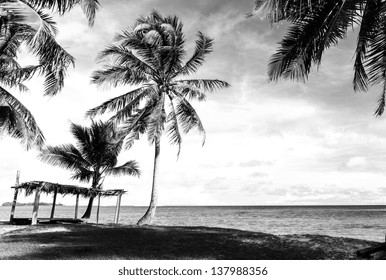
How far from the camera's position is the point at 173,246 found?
11.2 meters

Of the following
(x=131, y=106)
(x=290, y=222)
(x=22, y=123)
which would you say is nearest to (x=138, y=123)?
(x=131, y=106)

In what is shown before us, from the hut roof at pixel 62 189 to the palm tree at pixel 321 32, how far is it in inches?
586

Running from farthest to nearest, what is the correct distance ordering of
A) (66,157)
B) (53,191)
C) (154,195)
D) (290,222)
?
1. (290,222)
2. (66,157)
3. (53,191)
4. (154,195)

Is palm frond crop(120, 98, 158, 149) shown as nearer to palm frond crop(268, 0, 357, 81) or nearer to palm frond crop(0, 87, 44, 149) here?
palm frond crop(0, 87, 44, 149)

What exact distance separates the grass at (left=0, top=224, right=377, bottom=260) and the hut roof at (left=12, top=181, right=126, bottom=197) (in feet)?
23.6

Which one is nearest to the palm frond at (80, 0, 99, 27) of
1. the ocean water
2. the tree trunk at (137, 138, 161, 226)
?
the tree trunk at (137, 138, 161, 226)

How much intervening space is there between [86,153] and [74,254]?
1727 centimetres

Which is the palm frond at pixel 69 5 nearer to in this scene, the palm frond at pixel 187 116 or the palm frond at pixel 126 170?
the palm frond at pixel 187 116

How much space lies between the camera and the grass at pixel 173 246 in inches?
380

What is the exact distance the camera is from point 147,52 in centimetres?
1891

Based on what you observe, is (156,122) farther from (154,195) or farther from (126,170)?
(126,170)

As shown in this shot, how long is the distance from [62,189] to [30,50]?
1435 cm

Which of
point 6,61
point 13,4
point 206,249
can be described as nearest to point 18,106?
point 6,61

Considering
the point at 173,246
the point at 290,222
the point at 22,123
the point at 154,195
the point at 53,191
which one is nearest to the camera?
the point at 173,246
